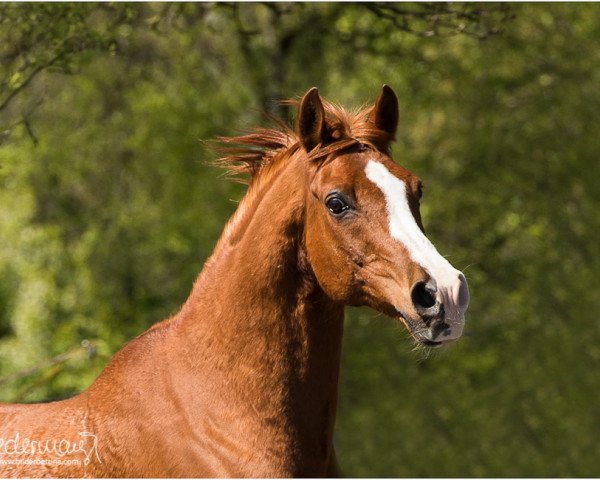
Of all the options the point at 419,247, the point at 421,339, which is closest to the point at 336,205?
the point at 419,247

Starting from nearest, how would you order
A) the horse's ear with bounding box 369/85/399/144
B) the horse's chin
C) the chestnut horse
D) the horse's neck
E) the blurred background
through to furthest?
the horse's chin, the chestnut horse, the horse's neck, the horse's ear with bounding box 369/85/399/144, the blurred background

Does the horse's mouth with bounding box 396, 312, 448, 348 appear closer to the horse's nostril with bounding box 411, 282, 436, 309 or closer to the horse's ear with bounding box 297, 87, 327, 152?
the horse's nostril with bounding box 411, 282, 436, 309

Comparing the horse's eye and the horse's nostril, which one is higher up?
the horse's eye

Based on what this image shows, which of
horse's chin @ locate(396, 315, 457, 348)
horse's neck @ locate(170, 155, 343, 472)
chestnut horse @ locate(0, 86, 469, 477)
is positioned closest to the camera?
horse's chin @ locate(396, 315, 457, 348)

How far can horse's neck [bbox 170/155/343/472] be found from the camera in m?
4.60

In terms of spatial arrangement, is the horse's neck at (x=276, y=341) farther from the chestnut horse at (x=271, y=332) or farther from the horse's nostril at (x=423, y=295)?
the horse's nostril at (x=423, y=295)

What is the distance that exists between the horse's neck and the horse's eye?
19 cm

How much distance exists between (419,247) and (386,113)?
894 mm

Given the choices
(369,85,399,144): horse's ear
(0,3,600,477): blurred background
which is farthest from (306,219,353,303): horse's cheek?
(0,3,600,477): blurred background

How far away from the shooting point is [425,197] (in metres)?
17.3

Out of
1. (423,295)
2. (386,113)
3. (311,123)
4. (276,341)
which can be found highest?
(311,123)

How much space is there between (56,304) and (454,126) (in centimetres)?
729

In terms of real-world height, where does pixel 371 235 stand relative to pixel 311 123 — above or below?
below

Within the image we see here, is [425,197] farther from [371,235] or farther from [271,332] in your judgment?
[371,235]
